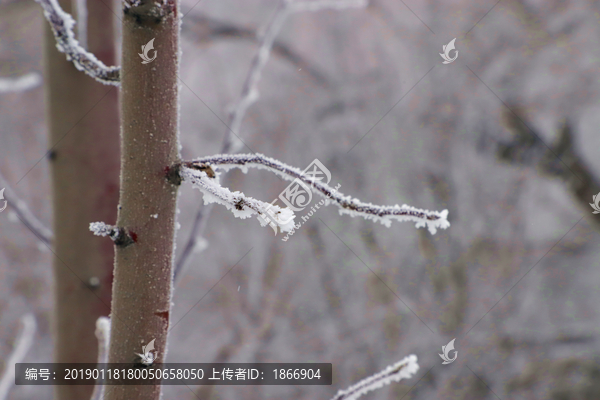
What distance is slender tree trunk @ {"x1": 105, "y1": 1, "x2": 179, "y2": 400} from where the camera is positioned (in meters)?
0.24

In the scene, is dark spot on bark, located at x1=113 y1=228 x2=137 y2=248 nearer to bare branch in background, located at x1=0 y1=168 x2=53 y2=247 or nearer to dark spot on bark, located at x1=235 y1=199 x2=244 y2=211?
dark spot on bark, located at x1=235 y1=199 x2=244 y2=211

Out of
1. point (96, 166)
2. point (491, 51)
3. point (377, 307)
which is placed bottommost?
point (96, 166)

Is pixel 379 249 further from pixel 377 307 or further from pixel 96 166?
pixel 96 166

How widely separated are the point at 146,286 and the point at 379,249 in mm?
1857

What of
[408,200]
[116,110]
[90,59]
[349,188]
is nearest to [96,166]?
[116,110]

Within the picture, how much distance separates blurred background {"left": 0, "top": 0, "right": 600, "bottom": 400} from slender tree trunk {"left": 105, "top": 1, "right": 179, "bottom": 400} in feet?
5.68

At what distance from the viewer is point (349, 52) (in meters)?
2.06

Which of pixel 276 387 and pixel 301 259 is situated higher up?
pixel 301 259

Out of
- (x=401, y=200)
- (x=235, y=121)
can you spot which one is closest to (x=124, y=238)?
(x=235, y=121)

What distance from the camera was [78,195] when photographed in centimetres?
54

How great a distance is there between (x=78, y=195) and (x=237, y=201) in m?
0.42

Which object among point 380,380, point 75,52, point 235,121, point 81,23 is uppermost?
point 81,23

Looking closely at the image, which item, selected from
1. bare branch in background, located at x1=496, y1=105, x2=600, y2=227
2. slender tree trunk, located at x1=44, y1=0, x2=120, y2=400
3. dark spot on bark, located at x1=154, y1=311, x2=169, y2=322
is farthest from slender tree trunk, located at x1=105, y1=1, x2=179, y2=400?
bare branch in background, located at x1=496, y1=105, x2=600, y2=227

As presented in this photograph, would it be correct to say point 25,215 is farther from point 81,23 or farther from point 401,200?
point 401,200
